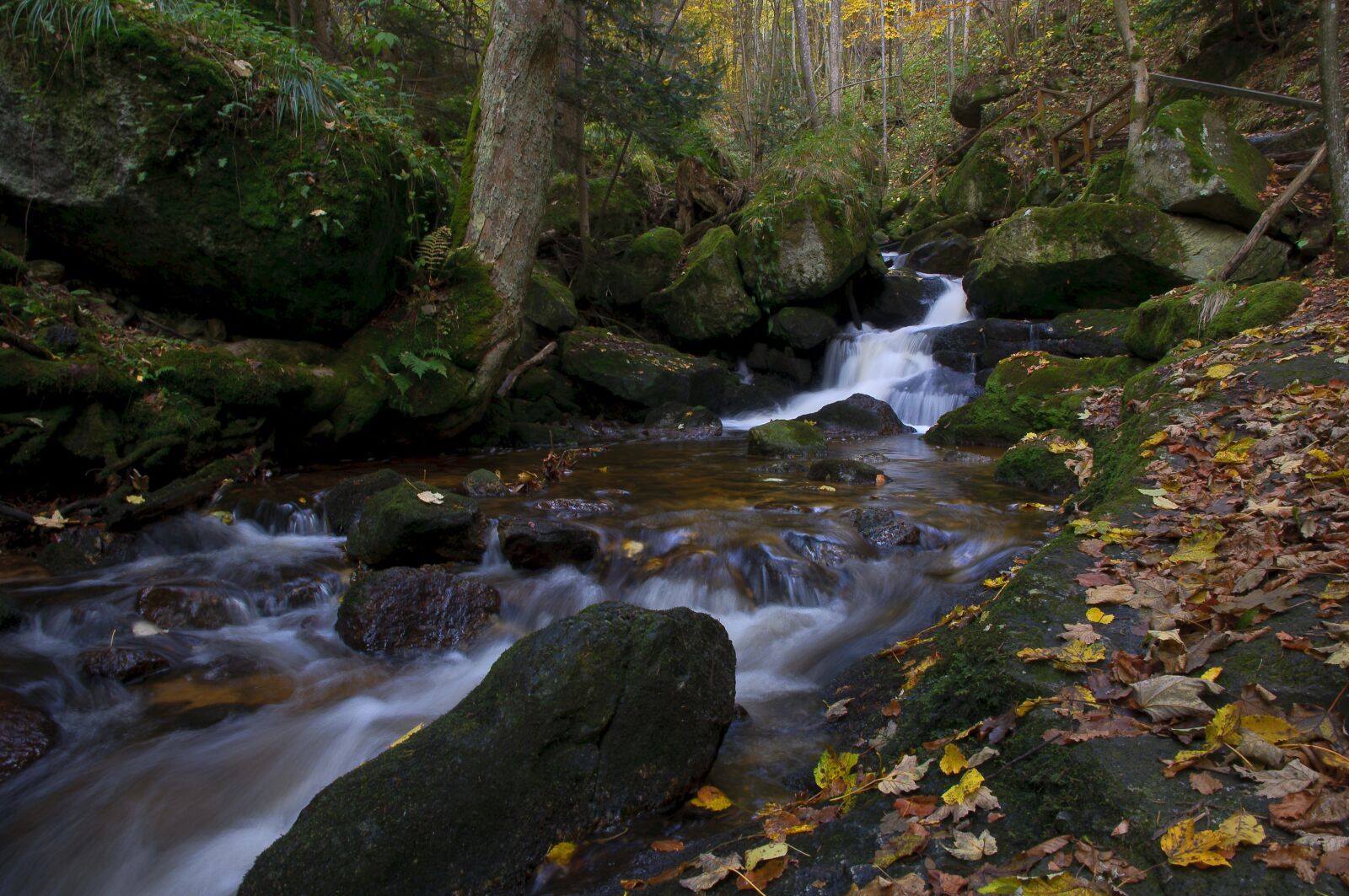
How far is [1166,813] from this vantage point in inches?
70.7

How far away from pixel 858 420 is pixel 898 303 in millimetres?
4830

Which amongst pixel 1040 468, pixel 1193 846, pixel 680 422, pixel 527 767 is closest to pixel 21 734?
pixel 527 767

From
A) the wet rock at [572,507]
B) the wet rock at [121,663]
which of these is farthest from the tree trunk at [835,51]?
the wet rock at [121,663]

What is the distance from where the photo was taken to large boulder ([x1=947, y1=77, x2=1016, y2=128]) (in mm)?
21219

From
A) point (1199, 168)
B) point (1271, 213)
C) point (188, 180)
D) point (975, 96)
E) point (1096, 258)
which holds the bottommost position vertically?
point (1096, 258)

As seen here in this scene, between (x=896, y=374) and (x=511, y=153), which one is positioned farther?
(x=896, y=374)

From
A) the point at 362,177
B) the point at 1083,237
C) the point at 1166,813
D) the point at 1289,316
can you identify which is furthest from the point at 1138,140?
the point at 1166,813

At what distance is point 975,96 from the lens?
71.4 ft

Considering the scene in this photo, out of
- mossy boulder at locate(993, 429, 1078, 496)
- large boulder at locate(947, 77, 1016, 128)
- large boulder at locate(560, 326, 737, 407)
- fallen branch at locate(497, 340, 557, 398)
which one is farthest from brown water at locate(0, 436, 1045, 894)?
large boulder at locate(947, 77, 1016, 128)

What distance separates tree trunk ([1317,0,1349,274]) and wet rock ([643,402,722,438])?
7.71 metres

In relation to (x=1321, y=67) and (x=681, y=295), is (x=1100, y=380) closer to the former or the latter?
(x=1321, y=67)

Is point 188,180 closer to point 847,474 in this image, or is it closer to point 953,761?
point 847,474

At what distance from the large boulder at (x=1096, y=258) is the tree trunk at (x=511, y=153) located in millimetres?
8402

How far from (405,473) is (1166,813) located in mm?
7787
